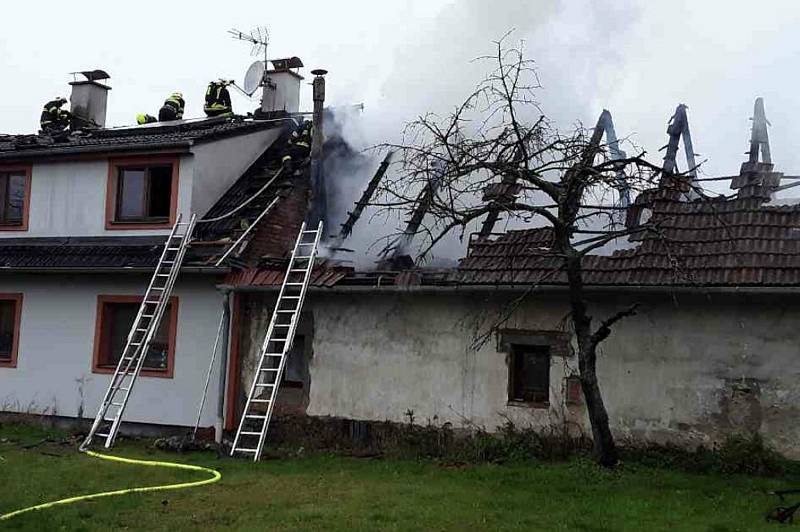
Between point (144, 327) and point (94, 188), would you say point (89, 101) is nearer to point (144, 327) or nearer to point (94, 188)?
point (94, 188)

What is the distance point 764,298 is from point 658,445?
219 centimetres

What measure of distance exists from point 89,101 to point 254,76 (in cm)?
442

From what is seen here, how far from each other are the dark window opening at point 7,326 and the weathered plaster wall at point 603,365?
17.2ft

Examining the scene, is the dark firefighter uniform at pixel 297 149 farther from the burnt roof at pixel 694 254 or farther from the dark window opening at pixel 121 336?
the burnt roof at pixel 694 254

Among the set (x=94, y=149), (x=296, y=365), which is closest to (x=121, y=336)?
(x=94, y=149)

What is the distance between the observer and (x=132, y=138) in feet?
56.7

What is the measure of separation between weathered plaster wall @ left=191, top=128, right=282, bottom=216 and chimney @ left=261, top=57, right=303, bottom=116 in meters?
2.26

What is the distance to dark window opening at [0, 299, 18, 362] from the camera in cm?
1616

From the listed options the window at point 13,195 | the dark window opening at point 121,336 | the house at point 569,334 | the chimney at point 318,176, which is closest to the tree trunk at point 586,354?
the house at point 569,334

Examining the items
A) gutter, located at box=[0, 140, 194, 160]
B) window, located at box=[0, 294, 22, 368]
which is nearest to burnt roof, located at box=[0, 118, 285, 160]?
gutter, located at box=[0, 140, 194, 160]

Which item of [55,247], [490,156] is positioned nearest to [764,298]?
[490,156]

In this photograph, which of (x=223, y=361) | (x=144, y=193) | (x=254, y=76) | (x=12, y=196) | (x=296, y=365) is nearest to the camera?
(x=296, y=365)

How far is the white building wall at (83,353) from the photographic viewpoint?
14453 mm

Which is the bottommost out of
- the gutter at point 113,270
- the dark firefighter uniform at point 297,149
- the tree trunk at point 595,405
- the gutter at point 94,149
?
the tree trunk at point 595,405
